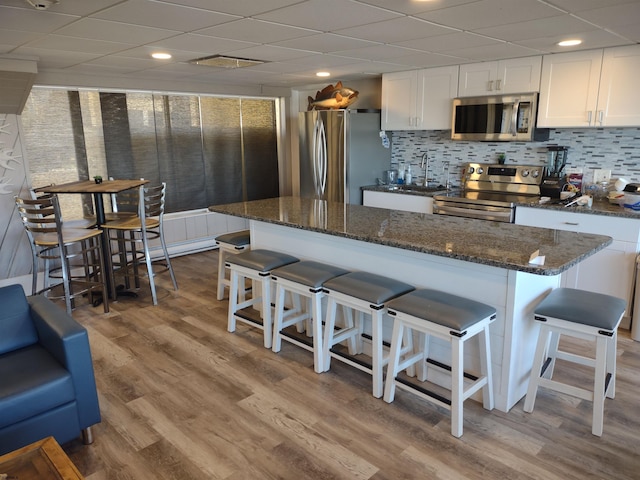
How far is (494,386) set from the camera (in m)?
2.53

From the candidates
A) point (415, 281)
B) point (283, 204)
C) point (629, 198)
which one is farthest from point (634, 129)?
point (283, 204)

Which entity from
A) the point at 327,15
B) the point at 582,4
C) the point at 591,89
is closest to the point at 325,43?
the point at 327,15

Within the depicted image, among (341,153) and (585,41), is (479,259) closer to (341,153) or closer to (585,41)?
(585,41)

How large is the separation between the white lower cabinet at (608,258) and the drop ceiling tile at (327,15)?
2.34 metres

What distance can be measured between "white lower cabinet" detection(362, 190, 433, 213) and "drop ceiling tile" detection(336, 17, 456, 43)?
Answer: 1.93 m

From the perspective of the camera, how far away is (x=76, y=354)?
218cm

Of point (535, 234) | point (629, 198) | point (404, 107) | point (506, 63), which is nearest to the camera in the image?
point (535, 234)

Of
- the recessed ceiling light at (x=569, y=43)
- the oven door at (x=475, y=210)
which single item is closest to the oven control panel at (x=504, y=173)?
the oven door at (x=475, y=210)

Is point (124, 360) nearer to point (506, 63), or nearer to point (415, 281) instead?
point (415, 281)

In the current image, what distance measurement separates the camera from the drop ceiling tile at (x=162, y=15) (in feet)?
7.73

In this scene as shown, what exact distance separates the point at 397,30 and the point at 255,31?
91 cm

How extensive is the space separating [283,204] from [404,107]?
2055mm

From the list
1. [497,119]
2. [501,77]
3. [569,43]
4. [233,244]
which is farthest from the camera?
[497,119]

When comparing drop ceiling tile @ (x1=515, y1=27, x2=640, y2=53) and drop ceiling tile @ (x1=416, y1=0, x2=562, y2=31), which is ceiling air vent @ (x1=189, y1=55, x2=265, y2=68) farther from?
drop ceiling tile @ (x1=515, y1=27, x2=640, y2=53)
